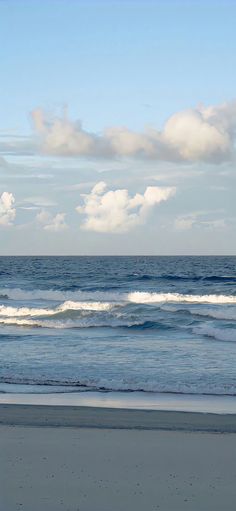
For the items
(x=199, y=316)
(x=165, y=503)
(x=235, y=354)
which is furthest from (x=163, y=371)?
(x=199, y=316)

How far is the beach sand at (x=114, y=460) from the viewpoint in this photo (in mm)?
6695

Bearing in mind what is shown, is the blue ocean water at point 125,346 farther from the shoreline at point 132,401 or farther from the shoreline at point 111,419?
the shoreline at point 111,419

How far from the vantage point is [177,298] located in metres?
38.2

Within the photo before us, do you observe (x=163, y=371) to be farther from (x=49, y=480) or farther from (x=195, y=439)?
(x=49, y=480)

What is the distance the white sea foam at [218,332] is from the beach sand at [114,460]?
11.2 m

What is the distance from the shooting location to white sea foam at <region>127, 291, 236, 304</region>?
37406mm

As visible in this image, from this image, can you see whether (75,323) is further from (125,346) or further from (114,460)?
(114,460)

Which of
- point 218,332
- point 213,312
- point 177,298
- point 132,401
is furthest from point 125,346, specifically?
point 177,298

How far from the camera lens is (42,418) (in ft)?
33.2

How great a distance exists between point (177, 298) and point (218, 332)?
16.0 m

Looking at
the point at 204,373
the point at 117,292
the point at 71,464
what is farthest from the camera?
the point at 117,292

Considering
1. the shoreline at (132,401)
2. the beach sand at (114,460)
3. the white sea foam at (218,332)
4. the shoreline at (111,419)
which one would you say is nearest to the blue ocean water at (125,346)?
the white sea foam at (218,332)

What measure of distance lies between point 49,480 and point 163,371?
25.7 feet

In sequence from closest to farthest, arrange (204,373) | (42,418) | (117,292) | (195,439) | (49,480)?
(49,480)
(195,439)
(42,418)
(204,373)
(117,292)
